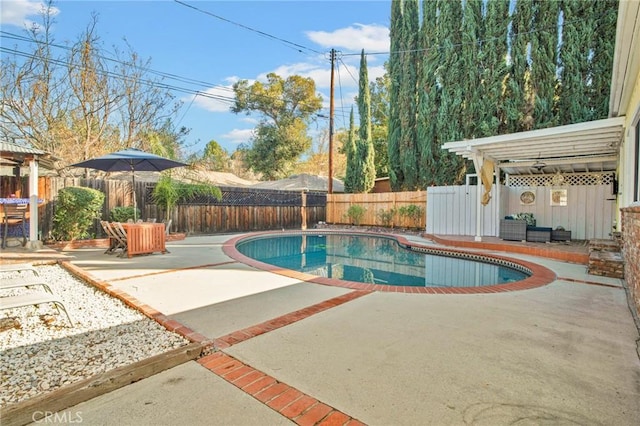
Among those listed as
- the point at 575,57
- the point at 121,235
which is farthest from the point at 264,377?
the point at 575,57

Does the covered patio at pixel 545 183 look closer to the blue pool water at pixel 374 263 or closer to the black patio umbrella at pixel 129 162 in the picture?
the blue pool water at pixel 374 263

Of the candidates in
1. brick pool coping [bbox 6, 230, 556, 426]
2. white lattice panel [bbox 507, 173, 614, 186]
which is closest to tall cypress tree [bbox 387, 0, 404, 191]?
white lattice panel [bbox 507, 173, 614, 186]

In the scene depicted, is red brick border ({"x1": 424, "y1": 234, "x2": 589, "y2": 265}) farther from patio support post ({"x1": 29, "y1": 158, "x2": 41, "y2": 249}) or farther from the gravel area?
patio support post ({"x1": 29, "y1": 158, "x2": 41, "y2": 249})

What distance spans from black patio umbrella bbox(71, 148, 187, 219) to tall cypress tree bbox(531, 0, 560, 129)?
1232cm

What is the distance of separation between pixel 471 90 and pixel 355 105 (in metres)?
6.29

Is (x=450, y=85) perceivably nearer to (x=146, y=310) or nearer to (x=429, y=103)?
(x=429, y=103)

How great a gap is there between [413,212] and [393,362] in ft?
37.9

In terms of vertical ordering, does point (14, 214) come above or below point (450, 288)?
above

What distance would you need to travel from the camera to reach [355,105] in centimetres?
1814

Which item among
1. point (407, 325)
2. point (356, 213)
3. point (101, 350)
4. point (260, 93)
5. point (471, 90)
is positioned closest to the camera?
point (101, 350)

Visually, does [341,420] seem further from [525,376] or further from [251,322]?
[251,322]

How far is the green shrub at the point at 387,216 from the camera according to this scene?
14.1 metres

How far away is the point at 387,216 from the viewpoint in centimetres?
1427

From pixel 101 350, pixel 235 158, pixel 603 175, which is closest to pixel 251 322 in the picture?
pixel 101 350
